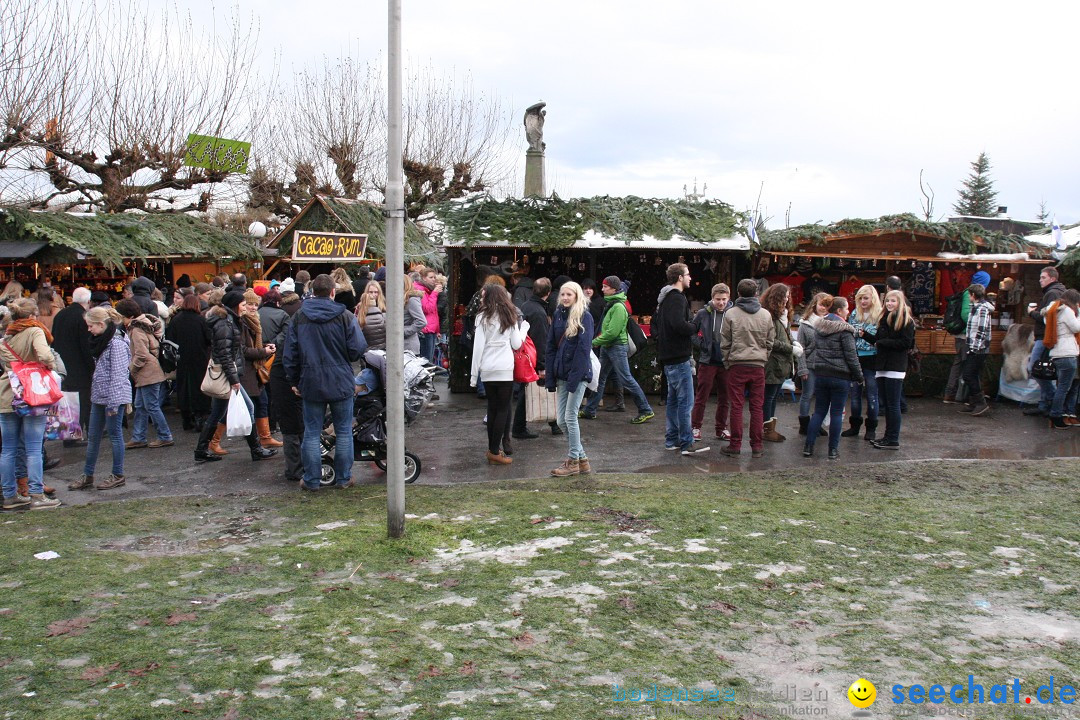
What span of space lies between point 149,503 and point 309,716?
169 inches

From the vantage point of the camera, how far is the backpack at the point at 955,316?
1167 centimetres

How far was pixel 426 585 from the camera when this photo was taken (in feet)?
16.1

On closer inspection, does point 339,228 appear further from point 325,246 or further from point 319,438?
point 319,438

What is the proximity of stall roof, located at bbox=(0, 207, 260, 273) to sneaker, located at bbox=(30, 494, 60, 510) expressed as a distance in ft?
23.1

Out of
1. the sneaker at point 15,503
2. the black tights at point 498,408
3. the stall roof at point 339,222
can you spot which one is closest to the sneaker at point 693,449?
the black tights at point 498,408

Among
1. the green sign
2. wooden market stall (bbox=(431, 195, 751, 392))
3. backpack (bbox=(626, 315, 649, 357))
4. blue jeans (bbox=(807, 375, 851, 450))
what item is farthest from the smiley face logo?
the green sign

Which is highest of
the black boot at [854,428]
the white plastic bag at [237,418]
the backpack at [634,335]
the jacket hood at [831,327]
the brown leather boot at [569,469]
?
the jacket hood at [831,327]

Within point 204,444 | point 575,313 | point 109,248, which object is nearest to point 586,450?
point 575,313

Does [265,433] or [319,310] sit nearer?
[319,310]

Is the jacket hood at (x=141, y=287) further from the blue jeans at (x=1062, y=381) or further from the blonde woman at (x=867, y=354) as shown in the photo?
the blue jeans at (x=1062, y=381)

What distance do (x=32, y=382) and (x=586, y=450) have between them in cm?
521

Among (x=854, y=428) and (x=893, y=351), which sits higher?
(x=893, y=351)

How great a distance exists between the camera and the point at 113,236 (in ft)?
45.1

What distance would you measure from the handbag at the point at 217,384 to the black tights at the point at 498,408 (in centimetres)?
258
